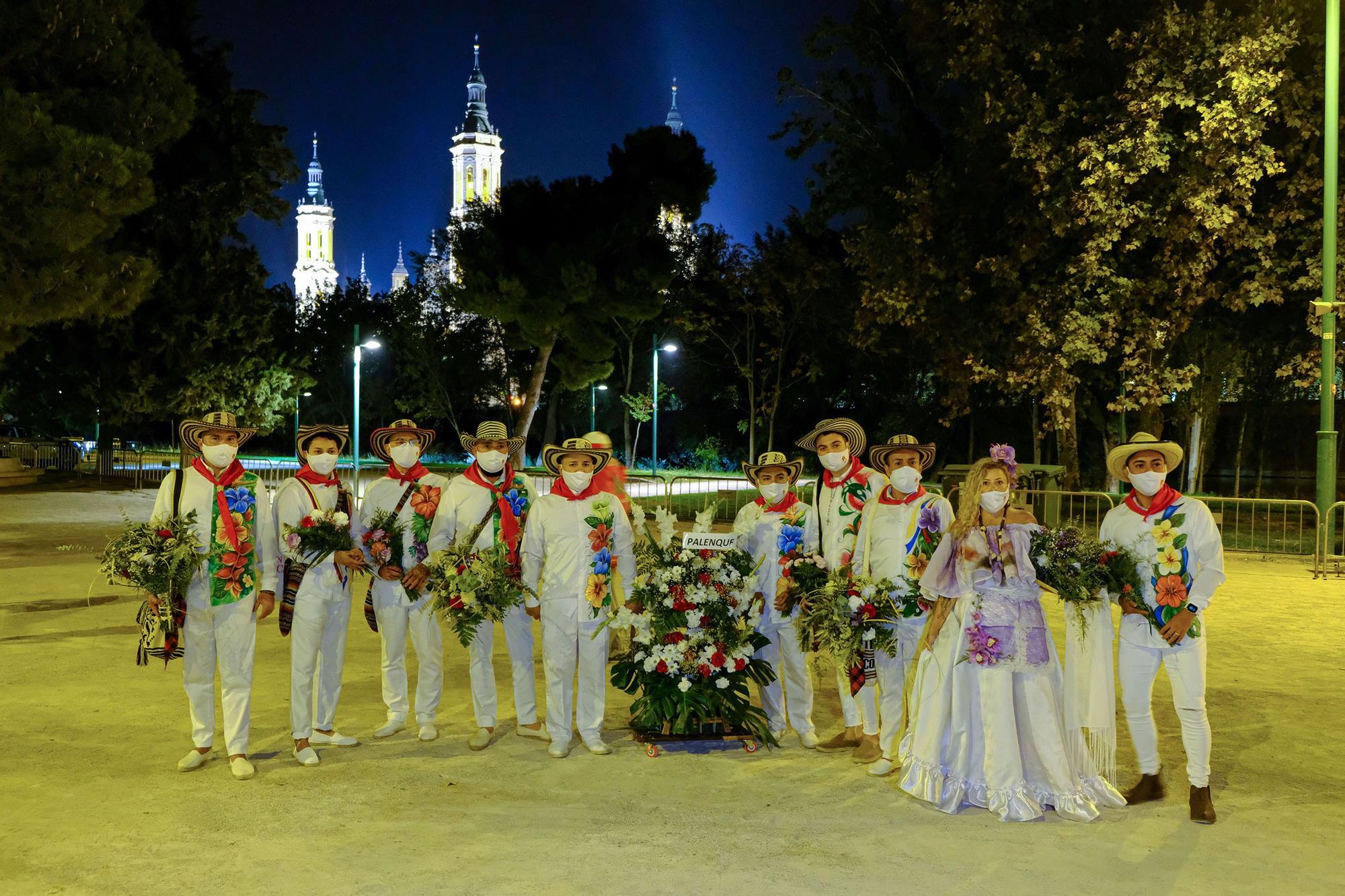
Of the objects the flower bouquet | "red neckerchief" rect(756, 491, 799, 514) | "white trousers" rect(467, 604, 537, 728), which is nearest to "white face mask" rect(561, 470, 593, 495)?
"white trousers" rect(467, 604, 537, 728)

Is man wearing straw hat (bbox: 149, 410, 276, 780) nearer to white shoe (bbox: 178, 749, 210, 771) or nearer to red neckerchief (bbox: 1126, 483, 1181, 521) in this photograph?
white shoe (bbox: 178, 749, 210, 771)

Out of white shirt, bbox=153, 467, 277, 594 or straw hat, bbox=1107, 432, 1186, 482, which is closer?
straw hat, bbox=1107, 432, 1186, 482

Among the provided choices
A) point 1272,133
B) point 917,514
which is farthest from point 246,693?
point 1272,133

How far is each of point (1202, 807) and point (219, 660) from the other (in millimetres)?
5660

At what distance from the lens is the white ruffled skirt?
6211mm

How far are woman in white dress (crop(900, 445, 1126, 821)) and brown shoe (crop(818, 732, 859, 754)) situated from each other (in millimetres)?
1182

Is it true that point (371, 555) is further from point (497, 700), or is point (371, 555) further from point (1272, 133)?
point (1272, 133)

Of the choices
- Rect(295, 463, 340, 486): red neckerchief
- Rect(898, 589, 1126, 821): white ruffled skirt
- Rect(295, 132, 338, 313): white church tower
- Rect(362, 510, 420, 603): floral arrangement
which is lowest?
Rect(898, 589, 1126, 821): white ruffled skirt

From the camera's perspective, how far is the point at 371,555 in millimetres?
7770

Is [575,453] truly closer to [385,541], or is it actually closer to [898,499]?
[385,541]

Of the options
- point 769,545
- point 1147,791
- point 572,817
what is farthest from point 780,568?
point 1147,791

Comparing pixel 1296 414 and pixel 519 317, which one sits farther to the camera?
pixel 519 317

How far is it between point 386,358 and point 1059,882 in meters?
61.8

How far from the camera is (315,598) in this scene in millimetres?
7504
